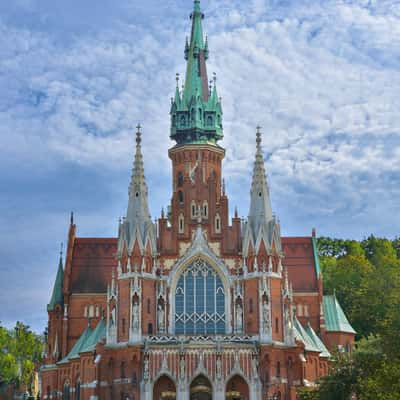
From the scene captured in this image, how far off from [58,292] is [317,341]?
25.8 meters

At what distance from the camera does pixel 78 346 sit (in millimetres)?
75250

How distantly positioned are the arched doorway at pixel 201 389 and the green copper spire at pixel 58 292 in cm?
2045

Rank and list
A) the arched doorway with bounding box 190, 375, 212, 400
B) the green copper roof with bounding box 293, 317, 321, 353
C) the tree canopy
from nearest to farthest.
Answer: the tree canopy → the arched doorway with bounding box 190, 375, 212, 400 → the green copper roof with bounding box 293, 317, 321, 353

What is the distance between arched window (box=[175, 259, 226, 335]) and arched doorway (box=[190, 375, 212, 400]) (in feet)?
13.4

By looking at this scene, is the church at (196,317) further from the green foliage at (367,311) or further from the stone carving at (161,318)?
the green foliage at (367,311)

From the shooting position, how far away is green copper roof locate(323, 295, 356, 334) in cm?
7988

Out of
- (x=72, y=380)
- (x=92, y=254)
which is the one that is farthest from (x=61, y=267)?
(x=72, y=380)

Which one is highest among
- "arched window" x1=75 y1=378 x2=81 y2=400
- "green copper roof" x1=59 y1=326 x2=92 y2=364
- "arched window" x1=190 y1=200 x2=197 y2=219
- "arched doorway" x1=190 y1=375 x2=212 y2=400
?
"arched window" x1=190 y1=200 x2=197 y2=219

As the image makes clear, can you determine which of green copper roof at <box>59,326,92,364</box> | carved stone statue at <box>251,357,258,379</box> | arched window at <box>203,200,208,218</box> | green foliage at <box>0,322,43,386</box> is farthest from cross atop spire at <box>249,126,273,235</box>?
green foliage at <box>0,322,43,386</box>

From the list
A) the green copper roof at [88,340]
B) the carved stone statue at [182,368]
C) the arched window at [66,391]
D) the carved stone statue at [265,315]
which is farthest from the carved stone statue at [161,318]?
the arched window at [66,391]

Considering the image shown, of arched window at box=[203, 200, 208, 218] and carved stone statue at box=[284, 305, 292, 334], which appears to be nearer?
carved stone statue at box=[284, 305, 292, 334]

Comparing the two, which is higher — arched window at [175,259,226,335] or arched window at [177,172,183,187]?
arched window at [177,172,183,187]

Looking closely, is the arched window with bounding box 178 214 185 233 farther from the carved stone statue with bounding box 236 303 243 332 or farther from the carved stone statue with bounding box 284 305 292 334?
the carved stone statue with bounding box 284 305 292 334

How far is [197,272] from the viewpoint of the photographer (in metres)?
70.1
